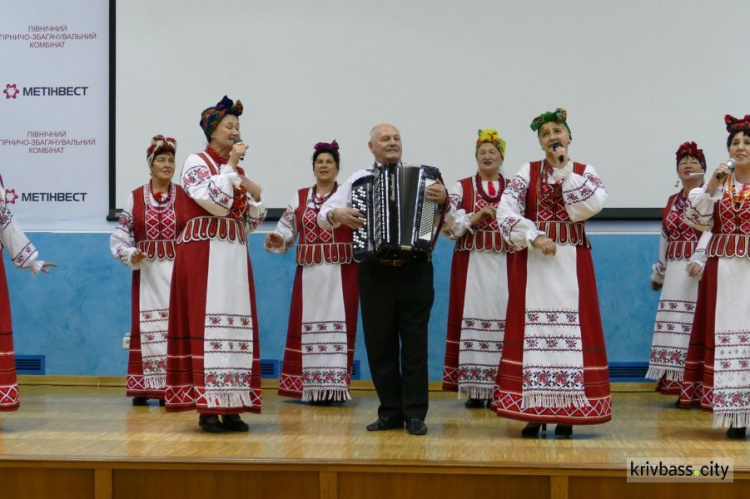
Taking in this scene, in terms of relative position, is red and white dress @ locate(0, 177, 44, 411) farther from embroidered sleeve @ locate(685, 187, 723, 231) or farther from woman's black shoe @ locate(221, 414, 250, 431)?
embroidered sleeve @ locate(685, 187, 723, 231)

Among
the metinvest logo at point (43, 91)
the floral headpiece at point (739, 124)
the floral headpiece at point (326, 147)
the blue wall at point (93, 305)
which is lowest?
the blue wall at point (93, 305)

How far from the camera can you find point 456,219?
5.55 metres

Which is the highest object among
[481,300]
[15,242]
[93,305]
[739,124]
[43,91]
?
[43,91]

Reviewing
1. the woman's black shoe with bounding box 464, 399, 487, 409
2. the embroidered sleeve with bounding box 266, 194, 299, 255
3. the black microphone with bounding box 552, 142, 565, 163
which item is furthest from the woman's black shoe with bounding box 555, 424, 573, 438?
the embroidered sleeve with bounding box 266, 194, 299, 255

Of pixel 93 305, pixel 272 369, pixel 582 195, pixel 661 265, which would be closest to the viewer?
pixel 582 195

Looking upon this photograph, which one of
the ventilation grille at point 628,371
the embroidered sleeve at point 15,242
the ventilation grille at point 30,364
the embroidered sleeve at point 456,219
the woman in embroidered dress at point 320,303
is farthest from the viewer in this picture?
the ventilation grille at point 30,364

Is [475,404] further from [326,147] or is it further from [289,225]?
[326,147]

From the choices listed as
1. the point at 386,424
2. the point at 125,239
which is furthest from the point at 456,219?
the point at 125,239

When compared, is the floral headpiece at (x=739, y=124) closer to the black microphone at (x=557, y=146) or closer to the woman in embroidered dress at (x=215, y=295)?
the black microphone at (x=557, y=146)

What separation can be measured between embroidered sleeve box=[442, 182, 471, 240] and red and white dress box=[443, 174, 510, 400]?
0.02 metres

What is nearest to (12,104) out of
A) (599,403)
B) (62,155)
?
(62,155)

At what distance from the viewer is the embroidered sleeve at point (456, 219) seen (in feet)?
17.0

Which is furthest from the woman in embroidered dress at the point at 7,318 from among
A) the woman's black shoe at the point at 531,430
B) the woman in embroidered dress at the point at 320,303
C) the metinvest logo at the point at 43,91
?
the woman's black shoe at the point at 531,430

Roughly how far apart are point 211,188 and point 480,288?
Result: 206 centimetres
